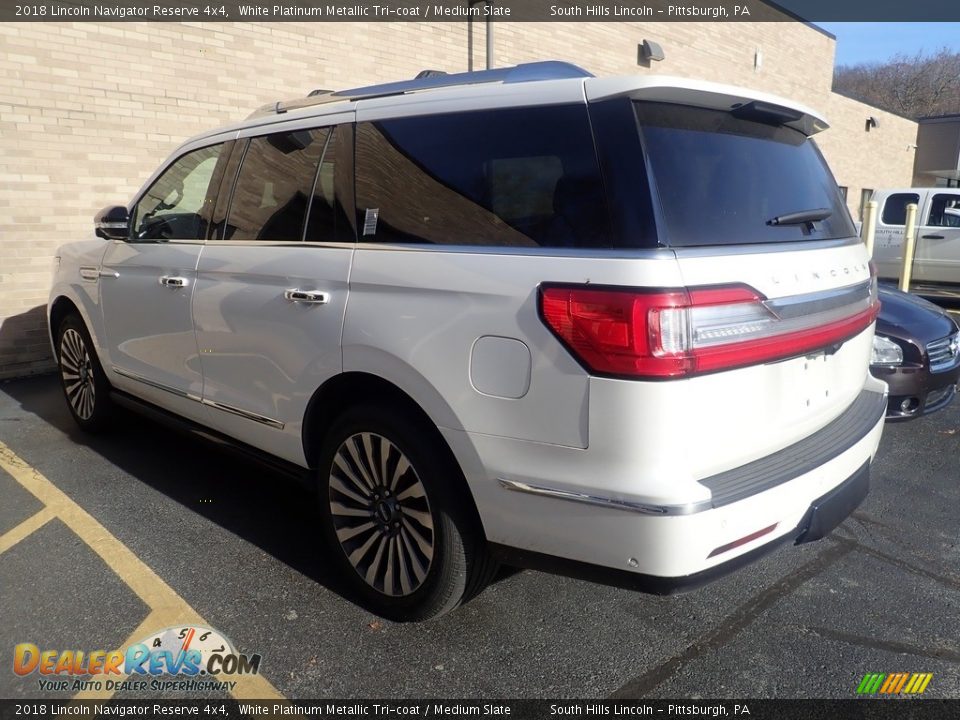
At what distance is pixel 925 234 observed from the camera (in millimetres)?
11938

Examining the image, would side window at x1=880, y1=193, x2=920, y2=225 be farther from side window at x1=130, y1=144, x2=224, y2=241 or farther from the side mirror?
the side mirror

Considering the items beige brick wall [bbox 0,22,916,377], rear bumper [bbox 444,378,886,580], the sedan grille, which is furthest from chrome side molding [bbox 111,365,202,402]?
the sedan grille

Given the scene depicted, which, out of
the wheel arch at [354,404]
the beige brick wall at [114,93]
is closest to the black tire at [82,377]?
the beige brick wall at [114,93]

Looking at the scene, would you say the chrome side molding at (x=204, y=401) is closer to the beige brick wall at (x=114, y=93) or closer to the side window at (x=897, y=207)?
the beige brick wall at (x=114, y=93)

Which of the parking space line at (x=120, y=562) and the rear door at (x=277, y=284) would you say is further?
the rear door at (x=277, y=284)

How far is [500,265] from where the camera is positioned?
2.33 m

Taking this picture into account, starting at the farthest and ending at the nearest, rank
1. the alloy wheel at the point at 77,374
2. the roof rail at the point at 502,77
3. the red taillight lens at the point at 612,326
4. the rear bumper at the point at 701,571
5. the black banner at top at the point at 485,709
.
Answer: the alloy wheel at the point at 77,374 < the roof rail at the point at 502,77 < the black banner at top at the point at 485,709 < the rear bumper at the point at 701,571 < the red taillight lens at the point at 612,326

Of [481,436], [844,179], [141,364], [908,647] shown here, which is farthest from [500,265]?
[844,179]

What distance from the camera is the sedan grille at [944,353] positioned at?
15.5 ft

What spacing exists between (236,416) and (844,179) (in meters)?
22.3

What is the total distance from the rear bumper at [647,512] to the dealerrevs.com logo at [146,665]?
1.08 m

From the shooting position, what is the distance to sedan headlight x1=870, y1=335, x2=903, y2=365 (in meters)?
4.68

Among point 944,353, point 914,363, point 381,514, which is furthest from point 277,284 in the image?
point 944,353

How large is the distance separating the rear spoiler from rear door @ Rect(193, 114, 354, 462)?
115 centimetres
